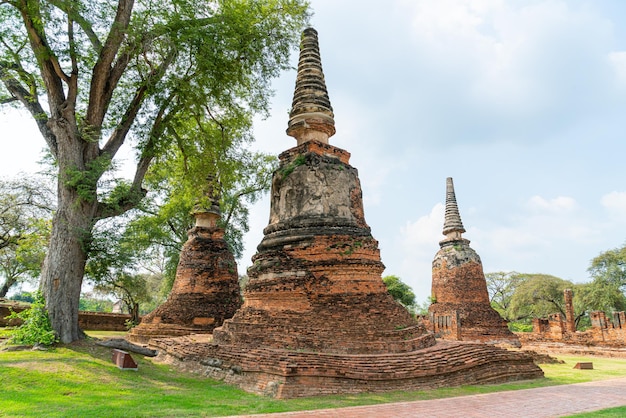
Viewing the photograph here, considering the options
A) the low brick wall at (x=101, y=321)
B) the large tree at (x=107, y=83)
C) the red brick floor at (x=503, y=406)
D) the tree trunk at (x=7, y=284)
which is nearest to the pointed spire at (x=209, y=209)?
the large tree at (x=107, y=83)

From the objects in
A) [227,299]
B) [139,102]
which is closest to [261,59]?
[139,102]

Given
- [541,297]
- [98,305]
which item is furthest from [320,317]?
[98,305]

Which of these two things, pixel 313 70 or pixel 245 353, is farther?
pixel 313 70

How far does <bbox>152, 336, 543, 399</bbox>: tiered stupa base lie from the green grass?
0.26 meters

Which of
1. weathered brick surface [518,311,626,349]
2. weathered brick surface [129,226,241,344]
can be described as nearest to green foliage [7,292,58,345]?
weathered brick surface [129,226,241,344]

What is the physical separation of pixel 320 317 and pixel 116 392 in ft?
13.6

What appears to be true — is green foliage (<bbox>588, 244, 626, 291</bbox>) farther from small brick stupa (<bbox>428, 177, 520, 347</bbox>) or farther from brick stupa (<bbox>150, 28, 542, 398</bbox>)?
brick stupa (<bbox>150, 28, 542, 398</bbox>)

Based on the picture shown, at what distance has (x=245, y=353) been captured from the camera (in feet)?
29.2

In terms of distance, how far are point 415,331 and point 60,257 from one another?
8379mm

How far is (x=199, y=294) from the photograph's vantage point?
15.9m

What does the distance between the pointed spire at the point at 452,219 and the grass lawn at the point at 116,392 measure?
42.9 feet

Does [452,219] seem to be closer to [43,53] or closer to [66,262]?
[66,262]

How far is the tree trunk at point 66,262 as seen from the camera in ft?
33.0

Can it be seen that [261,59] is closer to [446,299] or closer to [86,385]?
[86,385]
